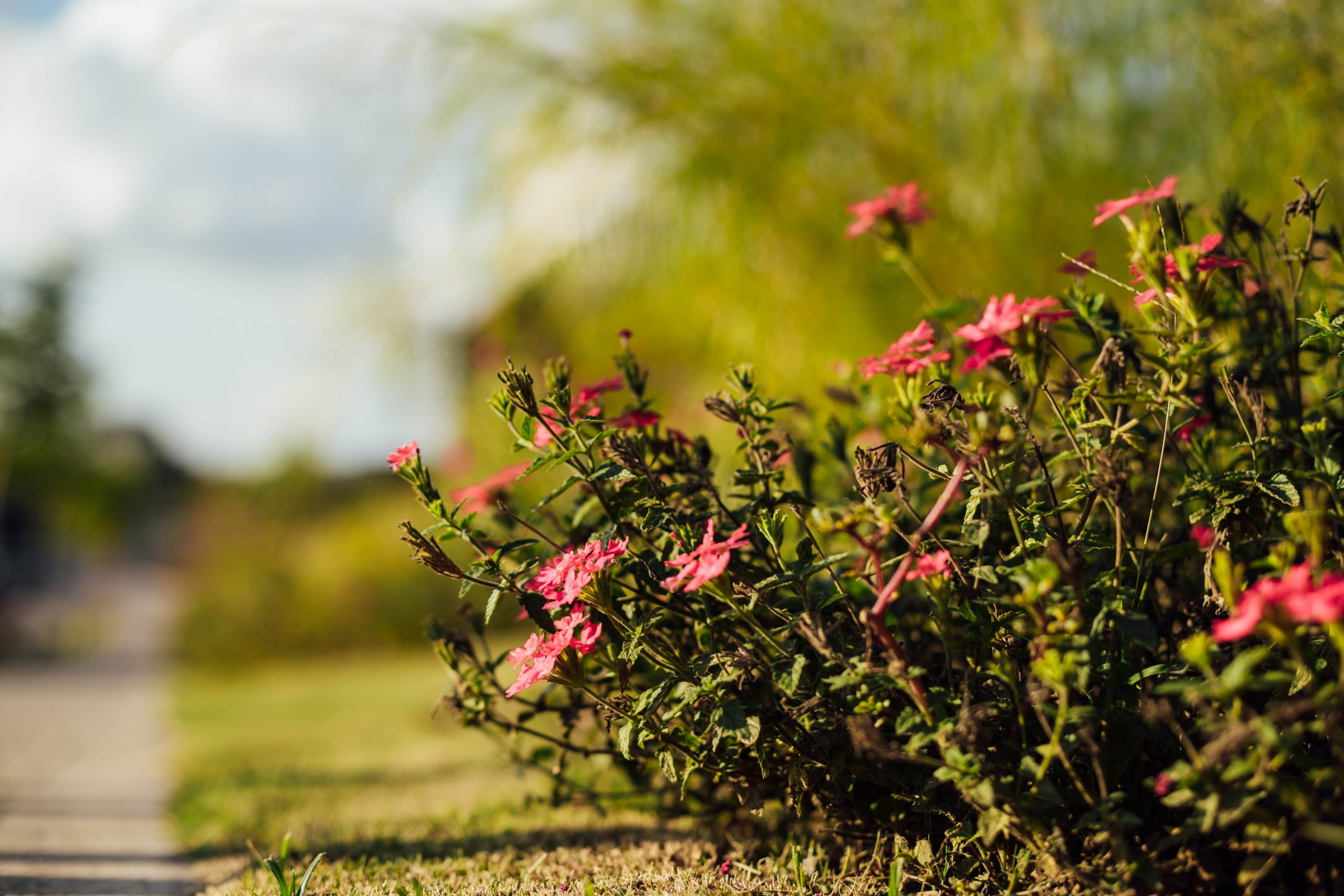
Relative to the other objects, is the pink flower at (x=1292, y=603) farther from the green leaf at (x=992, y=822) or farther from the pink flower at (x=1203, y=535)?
the green leaf at (x=992, y=822)

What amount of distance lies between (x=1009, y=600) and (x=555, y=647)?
0.57m

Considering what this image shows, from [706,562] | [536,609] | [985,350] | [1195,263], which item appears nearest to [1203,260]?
[1195,263]

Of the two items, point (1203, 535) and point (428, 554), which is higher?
point (428, 554)

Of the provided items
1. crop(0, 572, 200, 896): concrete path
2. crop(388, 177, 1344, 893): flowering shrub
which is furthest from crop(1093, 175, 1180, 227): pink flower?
crop(0, 572, 200, 896): concrete path

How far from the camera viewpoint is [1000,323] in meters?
1.26

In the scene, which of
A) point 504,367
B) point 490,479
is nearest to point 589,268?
point 490,479

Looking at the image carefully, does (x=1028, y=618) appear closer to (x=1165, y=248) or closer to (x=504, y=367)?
(x=1165, y=248)

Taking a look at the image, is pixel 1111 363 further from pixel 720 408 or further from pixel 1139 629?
pixel 720 408

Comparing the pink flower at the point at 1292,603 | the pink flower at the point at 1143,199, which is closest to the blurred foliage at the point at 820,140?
the pink flower at the point at 1143,199

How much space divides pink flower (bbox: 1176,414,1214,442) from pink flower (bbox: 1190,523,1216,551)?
0.14 m

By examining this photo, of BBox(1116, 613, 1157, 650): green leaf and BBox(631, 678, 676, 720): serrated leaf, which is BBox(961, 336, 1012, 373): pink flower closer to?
BBox(1116, 613, 1157, 650): green leaf

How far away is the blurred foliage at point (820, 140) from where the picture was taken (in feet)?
9.63

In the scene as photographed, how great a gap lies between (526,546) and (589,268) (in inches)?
96.3

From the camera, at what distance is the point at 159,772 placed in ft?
12.5
